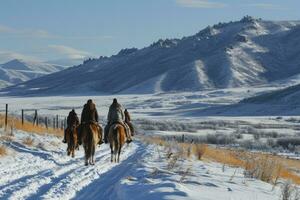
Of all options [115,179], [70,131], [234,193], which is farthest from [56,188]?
[70,131]

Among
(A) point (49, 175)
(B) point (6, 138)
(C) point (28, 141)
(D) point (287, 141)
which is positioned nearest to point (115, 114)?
(C) point (28, 141)

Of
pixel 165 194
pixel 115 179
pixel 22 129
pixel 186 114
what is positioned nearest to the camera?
pixel 165 194

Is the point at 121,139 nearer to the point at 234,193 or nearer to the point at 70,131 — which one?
the point at 70,131

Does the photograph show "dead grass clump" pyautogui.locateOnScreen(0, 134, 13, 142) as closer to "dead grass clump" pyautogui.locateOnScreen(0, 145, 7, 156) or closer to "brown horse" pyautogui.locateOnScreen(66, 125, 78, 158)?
"brown horse" pyautogui.locateOnScreen(66, 125, 78, 158)

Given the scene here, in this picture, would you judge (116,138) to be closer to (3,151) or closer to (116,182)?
(3,151)

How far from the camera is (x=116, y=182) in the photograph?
1562 cm

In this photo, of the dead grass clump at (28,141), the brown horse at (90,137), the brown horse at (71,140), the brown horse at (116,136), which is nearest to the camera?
the brown horse at (90,137)

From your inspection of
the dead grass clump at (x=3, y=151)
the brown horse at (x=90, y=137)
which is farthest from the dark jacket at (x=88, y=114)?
the dead grass clump at (x=3, y=151)

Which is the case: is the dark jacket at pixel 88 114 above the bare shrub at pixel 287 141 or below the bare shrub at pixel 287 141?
above

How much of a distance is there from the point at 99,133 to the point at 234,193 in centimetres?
1013

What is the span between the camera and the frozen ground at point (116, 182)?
13094 millimetres

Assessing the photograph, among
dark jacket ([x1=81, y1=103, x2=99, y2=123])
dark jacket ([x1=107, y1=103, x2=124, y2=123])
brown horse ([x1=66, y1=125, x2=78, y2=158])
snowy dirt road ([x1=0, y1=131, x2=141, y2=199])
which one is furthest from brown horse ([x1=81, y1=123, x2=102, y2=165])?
brown horse ([x1=66, y1=125, x2=78, y2=158])

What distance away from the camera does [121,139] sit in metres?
23.3

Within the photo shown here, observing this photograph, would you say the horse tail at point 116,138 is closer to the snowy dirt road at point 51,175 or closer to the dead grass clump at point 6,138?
the snowy dirt road at point 51,175
